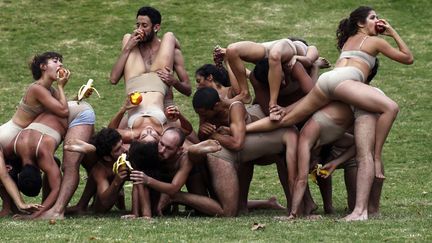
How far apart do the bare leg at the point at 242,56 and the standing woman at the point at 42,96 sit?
158 cm

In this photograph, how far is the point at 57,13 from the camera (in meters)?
25.5

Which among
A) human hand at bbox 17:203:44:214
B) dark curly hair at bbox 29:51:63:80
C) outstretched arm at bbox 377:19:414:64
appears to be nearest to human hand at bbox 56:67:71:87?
dark curly hair at bbox 29:51:63:80

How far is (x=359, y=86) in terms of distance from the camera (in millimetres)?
10352

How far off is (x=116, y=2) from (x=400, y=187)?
44.2 ft

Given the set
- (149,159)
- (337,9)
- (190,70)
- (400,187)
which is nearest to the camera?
(149,159)

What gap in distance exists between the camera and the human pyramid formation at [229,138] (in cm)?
1047

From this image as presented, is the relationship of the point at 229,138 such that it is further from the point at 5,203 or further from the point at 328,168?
the point at 5,203

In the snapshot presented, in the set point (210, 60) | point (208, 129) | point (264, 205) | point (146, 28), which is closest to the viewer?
point (208, 129)

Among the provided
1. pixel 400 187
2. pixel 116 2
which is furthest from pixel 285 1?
pixel 400 187

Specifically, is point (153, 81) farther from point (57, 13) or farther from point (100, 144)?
point (57, 13)

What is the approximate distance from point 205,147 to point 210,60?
464 inches

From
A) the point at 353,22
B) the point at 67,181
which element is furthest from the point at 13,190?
the point at 353,22

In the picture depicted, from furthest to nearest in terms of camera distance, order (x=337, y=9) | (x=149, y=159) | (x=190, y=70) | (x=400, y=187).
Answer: (x=337, y=9), (x=190, y=70), (x=400, y=187), (x=149, y=159)

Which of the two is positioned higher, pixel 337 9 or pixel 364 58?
pixel 364 58
